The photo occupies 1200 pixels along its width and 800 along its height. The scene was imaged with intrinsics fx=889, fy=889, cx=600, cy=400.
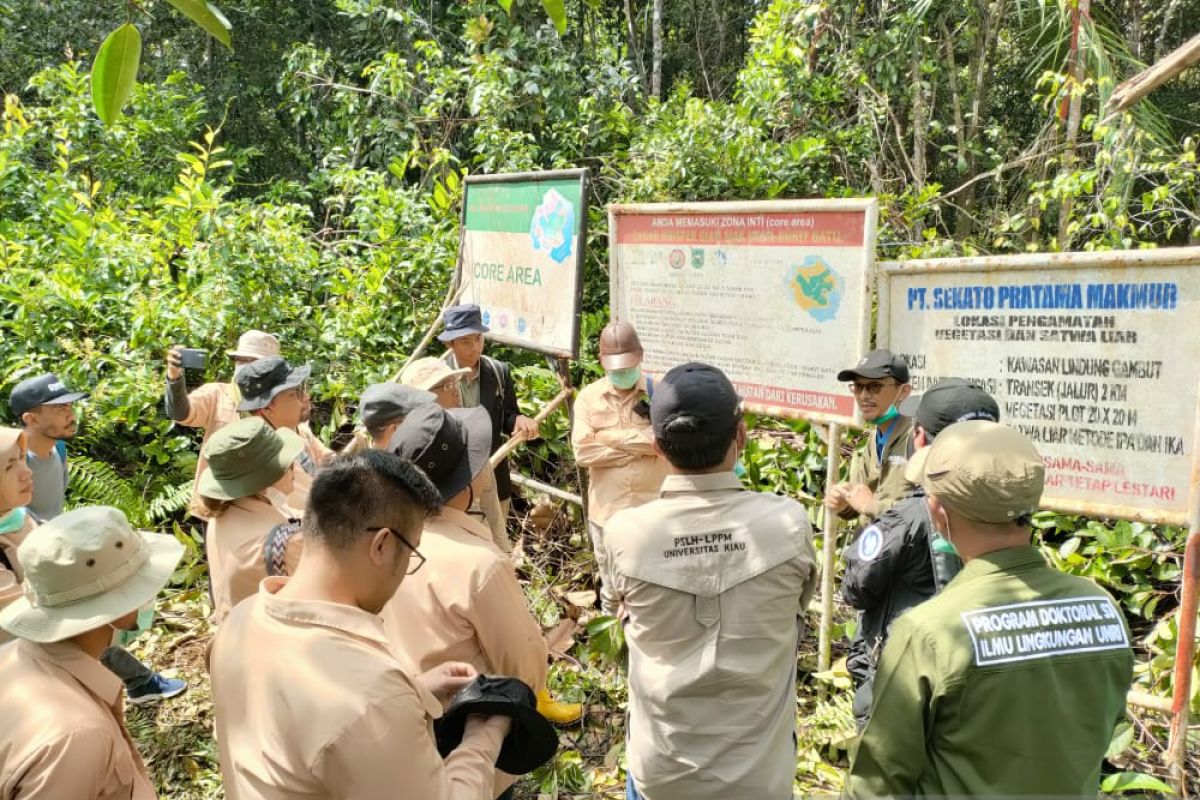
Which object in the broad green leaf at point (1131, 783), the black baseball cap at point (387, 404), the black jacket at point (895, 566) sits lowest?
the broad green leaf at point (1131, 783)

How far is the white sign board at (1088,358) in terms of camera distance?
3.10 meters

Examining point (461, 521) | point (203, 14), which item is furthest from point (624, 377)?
point (203, 14)

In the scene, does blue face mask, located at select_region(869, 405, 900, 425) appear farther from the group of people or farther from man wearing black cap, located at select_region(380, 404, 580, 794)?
man wearing black cap, located at select_region(380, 404, 580, 794)

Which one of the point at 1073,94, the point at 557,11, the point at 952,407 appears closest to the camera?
the point at 557,11

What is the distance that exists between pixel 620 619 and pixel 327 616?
0.94m

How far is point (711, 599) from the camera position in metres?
2.13

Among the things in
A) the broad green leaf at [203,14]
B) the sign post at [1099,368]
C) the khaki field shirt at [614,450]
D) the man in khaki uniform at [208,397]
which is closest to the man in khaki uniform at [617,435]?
the khaki field shirt at [614,450]

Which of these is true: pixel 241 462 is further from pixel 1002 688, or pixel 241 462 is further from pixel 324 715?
pixel 1002 688

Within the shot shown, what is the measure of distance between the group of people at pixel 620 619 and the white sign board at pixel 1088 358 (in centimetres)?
55

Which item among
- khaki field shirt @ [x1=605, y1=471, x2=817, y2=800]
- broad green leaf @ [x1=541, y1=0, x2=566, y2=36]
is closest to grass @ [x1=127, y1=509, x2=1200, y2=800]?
khaki field shirt @ [x1=605, y1=471, x2=817, y2=800]

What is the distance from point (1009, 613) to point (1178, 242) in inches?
440

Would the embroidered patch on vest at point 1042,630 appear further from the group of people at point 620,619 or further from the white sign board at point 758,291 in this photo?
the white sign board at point 758,291

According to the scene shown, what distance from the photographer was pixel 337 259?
7.64 m

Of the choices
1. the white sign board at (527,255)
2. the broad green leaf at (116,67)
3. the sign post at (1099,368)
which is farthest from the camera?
the white sign board at (527,255)
